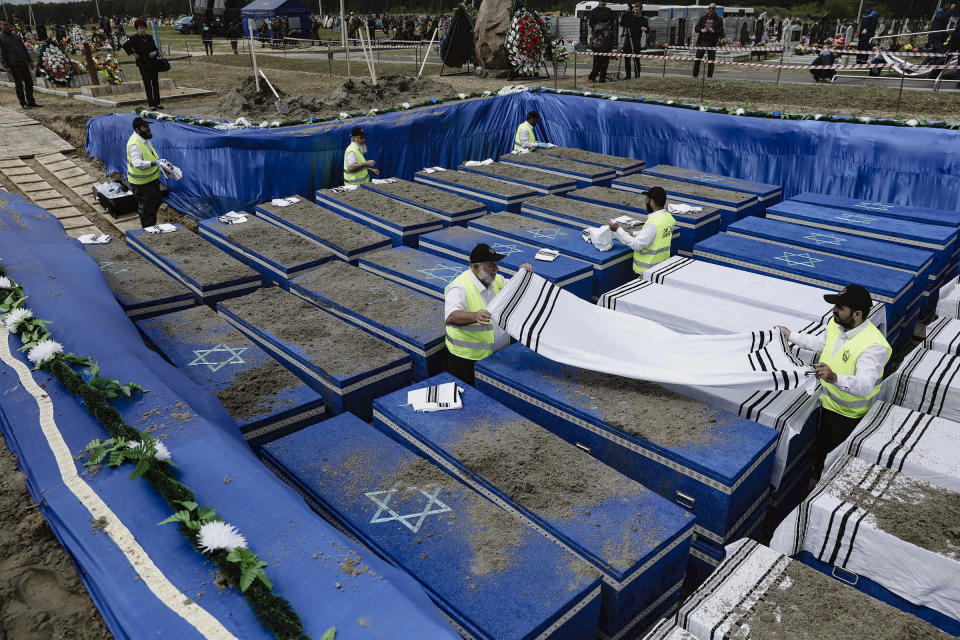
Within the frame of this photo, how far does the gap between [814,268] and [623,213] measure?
11.0 feet

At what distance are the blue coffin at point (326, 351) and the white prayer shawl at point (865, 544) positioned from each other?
13.3ft

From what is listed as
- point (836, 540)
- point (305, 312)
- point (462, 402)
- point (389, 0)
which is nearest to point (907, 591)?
point (836, 540)

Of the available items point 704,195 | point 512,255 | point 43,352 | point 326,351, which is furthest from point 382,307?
point 704,195

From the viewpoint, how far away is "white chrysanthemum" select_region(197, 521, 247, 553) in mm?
3350

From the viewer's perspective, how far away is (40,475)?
395 centimetres

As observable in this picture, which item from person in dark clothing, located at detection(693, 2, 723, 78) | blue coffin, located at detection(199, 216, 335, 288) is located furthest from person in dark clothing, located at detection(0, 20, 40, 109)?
person in dark clothing, located at detection(693, 2, 723, 78)

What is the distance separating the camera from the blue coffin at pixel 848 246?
9398mm

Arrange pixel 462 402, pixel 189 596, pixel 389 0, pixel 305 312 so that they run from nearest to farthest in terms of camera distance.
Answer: pixel 189 596, pixel 462 402, pixel 305 312, pixel 389 0

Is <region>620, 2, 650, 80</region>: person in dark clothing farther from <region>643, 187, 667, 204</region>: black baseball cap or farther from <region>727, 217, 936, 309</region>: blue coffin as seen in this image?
→ <region>643, 187, 667, 204</region>: black baseball cap

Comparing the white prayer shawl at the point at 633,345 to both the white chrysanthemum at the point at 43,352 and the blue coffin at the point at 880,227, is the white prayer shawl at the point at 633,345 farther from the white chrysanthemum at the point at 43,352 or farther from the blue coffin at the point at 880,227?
the blue coffin at the point at 880,227

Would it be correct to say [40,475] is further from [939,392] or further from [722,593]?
[939,392]

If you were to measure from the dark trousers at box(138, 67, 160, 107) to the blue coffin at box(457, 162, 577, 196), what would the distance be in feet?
36.8

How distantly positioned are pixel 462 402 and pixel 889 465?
369 centimetres

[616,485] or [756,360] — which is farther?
[756,360]
